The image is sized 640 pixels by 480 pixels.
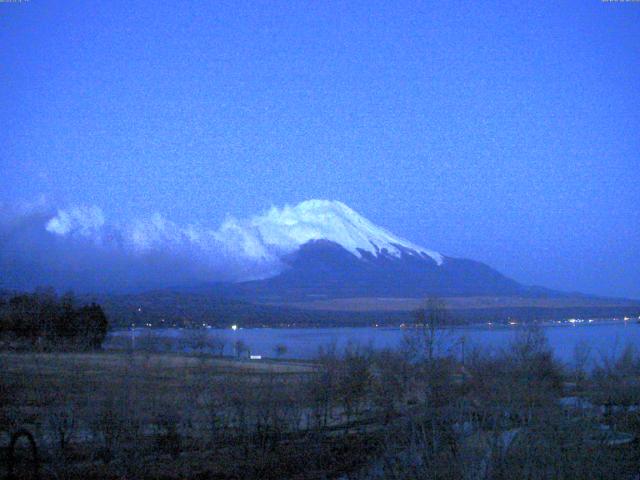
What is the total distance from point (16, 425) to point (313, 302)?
11350cm

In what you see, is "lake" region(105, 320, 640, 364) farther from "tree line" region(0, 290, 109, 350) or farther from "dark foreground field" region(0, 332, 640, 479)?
"dark foreground field" region(0, 332, 640, 479)

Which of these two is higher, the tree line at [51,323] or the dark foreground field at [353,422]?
the tree line at [51,323]

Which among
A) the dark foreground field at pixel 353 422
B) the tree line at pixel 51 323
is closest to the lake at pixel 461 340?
the tree line at pixel 51 323

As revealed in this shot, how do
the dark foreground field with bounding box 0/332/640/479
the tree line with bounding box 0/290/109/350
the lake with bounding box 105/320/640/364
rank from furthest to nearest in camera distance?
the tree line with bounding box 0/290/109/350
the lake with bounding box 105/320/640/364
the dark foreground field with bounding box 0/332/640/479

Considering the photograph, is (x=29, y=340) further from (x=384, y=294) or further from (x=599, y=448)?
(x=384, y=294)

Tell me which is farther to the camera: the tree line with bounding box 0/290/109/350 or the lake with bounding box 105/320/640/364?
the tree line with bounding box 0/290/109/350

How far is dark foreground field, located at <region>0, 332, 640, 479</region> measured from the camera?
9.74 m

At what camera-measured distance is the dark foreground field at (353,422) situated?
974 centimetres

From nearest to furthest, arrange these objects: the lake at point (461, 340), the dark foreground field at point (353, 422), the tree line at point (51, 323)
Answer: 1. the dark foreground field at point (353, 422)
2. the lake at point (461, 340)
3. the tree line at point (51, 323)

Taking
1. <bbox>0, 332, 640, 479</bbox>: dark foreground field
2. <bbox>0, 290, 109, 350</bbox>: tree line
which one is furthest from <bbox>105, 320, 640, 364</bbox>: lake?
<bbox>0, 332, 640, 479</bbox>: dark foreground field

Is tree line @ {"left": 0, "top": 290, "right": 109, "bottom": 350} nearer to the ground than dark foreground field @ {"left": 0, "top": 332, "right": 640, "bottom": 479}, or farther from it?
farther from it

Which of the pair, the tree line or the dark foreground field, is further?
the tree line

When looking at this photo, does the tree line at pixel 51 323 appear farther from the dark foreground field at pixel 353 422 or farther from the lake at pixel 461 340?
the dark foreground field at pixel 353 422

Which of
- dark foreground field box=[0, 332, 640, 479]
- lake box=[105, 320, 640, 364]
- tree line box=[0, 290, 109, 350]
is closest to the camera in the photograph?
dark foreground field box=[0, 332, 640, 479]
